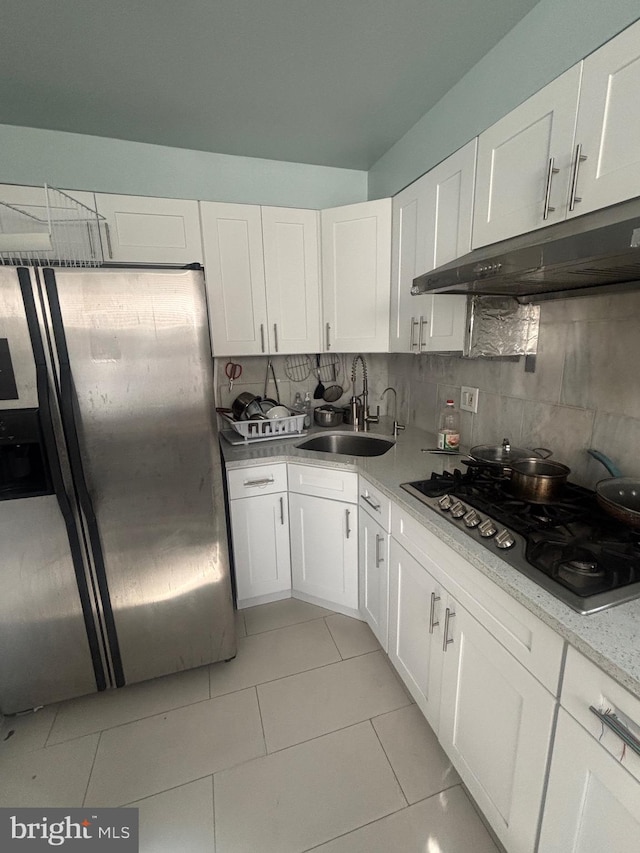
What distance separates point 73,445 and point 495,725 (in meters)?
1.51

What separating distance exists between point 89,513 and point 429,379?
5.77ft

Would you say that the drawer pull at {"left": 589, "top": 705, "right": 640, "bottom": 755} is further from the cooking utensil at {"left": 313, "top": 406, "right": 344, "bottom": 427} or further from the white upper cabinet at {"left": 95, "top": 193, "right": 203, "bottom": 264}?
the white upper cabinet at {"left": 95, "top": 193, "right": 203, "bottom": 264}

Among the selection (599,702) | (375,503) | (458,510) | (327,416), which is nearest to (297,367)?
(327,416)

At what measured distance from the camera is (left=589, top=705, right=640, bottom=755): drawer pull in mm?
629

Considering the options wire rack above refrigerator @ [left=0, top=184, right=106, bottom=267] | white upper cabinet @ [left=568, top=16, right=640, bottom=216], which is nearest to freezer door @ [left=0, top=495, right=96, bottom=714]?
wire rack above refrigerator @ [left=0, top=184, right=106, bottom=267]

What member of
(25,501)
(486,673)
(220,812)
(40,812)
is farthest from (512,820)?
(25,501)

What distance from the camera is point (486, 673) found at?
3.27 feet

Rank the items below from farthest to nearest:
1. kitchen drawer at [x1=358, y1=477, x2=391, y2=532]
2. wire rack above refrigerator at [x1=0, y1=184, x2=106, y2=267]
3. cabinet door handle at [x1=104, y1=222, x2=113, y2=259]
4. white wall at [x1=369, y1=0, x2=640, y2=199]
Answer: cabinet door handle at [x1=104, y1=222, x2=113, y2=259]
wire rack above refrigerator at [x1=0, y1=184, x2=106, y2=267]
kitchen drawer at [x1=358, y1=477, x2=391, y2=532]
white wall at [x1=369, y1=0, x2=640, y2=199]

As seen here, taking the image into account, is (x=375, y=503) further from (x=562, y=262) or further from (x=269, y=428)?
(x=562, y=262)

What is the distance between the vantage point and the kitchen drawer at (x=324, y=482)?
1.80 meters

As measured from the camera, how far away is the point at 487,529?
1.05m

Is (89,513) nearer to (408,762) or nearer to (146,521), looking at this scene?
(146,521)

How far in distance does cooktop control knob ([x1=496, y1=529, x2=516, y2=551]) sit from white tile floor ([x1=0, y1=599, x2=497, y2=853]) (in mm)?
899

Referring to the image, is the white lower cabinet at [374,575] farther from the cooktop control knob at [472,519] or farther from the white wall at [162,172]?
the white wall at [162,172]
